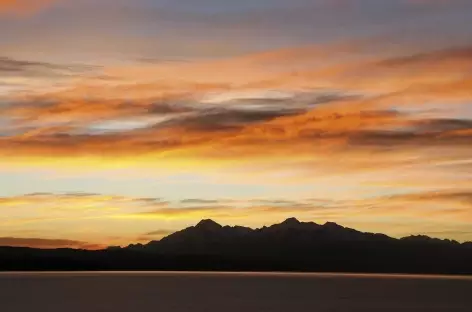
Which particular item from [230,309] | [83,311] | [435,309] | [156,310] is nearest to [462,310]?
[435,309]

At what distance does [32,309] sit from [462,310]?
59090 millimetres

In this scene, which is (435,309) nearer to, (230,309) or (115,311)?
(230,309)

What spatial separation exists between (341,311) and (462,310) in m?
18.2

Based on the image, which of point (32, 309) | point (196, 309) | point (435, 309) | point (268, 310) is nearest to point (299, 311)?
point (268, 310)

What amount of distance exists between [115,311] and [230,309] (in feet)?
51.6

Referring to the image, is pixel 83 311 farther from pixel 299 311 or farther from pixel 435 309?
pixel 435 309

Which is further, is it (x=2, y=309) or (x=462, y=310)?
(x=462, y=310)

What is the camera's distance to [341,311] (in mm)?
111938

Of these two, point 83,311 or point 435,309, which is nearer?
point 83,311

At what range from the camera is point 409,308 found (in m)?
120

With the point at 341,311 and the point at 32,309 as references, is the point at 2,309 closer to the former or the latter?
the point at 32,309

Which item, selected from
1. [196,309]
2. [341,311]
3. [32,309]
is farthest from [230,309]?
[32,309]

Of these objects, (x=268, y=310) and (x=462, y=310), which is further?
(x=462, y=310)

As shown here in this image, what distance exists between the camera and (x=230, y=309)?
369ft
